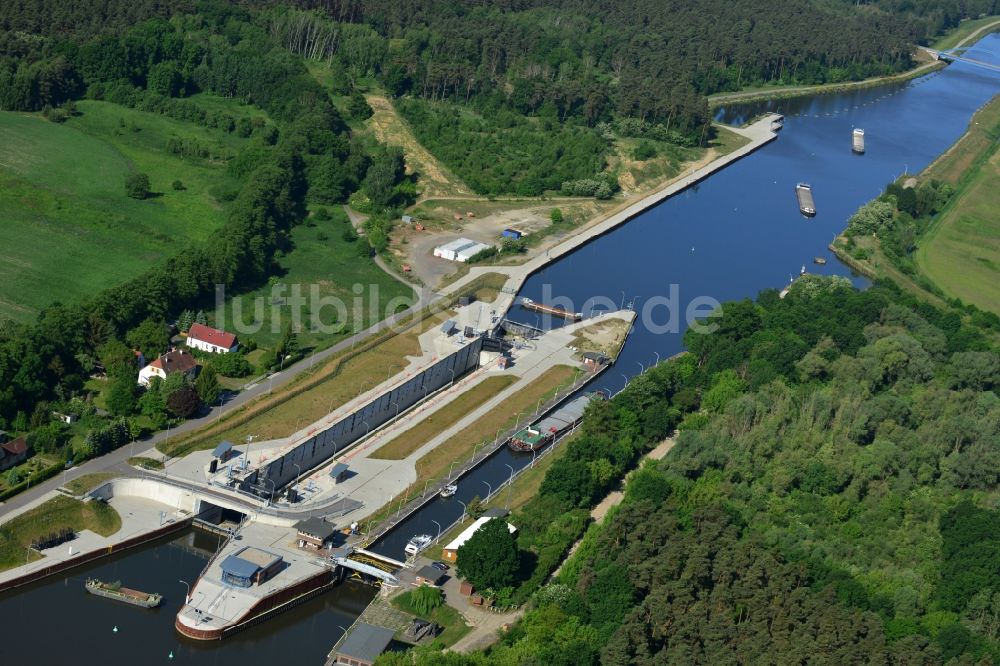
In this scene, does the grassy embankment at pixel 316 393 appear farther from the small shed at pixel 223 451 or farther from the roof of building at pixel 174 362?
the roof of building at pixel 174 362

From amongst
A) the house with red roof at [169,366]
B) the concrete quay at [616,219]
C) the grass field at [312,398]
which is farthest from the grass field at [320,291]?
the house with red roof at [169,366]

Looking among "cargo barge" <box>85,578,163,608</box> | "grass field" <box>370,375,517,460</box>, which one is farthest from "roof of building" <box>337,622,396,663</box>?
"grass field" <box>370,375,517,460</box>

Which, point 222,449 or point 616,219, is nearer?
point 222,449

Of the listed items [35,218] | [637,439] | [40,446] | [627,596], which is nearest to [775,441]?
[637,439]

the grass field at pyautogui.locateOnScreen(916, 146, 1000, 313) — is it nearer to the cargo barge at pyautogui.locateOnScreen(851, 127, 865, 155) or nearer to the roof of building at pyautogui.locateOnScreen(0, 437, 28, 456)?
the cargo barge at pyautogui.locateOnScreen(851, 127, 865, 155)

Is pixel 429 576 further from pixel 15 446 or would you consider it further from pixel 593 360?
pixel 593 360

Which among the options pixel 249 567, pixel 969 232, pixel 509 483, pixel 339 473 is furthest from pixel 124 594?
pixel 969 232
